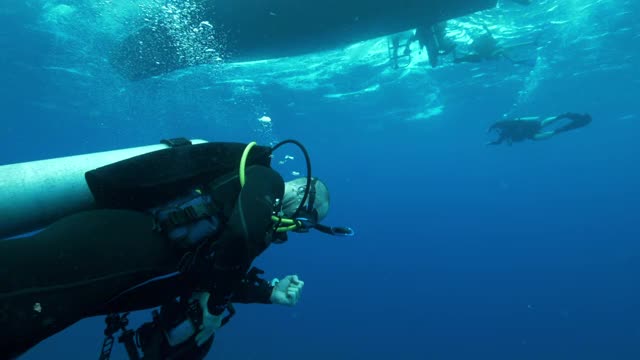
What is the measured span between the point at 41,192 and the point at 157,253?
0.89m

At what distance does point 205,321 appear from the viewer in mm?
2416

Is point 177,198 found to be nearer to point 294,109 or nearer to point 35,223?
point 35,223

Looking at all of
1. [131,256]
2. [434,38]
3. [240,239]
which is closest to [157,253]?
[131,256]

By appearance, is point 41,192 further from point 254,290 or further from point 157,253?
point 254,290

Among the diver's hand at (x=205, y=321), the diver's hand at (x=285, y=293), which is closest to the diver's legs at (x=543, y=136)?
the diver's hand at (x=285, y=293)

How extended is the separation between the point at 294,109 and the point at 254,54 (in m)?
17.7

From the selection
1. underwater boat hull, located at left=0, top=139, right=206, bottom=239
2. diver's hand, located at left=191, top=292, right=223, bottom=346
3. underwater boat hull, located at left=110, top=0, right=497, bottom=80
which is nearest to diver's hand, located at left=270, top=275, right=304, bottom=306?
diver's hand, located at left=191, top=292, right=223, bottom=346

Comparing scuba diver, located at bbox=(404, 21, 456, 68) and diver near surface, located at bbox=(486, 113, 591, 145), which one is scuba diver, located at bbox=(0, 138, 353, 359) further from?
diver near surface, located at bbox=(486, 113, 591, 145)

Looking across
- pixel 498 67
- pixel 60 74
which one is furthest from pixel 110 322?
pixel 498 67

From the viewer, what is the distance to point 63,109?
2733cm

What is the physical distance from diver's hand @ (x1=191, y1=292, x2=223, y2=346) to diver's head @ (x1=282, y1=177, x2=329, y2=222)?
108 cm

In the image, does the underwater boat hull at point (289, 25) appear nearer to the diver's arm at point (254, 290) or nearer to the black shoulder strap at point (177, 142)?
the black shoulder strap at point (177, 142)

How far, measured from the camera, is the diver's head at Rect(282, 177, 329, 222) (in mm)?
3482

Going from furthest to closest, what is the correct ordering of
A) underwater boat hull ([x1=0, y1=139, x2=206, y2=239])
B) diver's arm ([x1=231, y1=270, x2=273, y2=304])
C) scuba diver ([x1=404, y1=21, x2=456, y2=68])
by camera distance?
scuba diver ([x1=404, y1=21, x2=456, y2=68]), diver's arm ([x1=231, y1=270, x2=273, y2=304]), underwater boat hull ([x1=0, y1=139, x2=206, y2=239])
